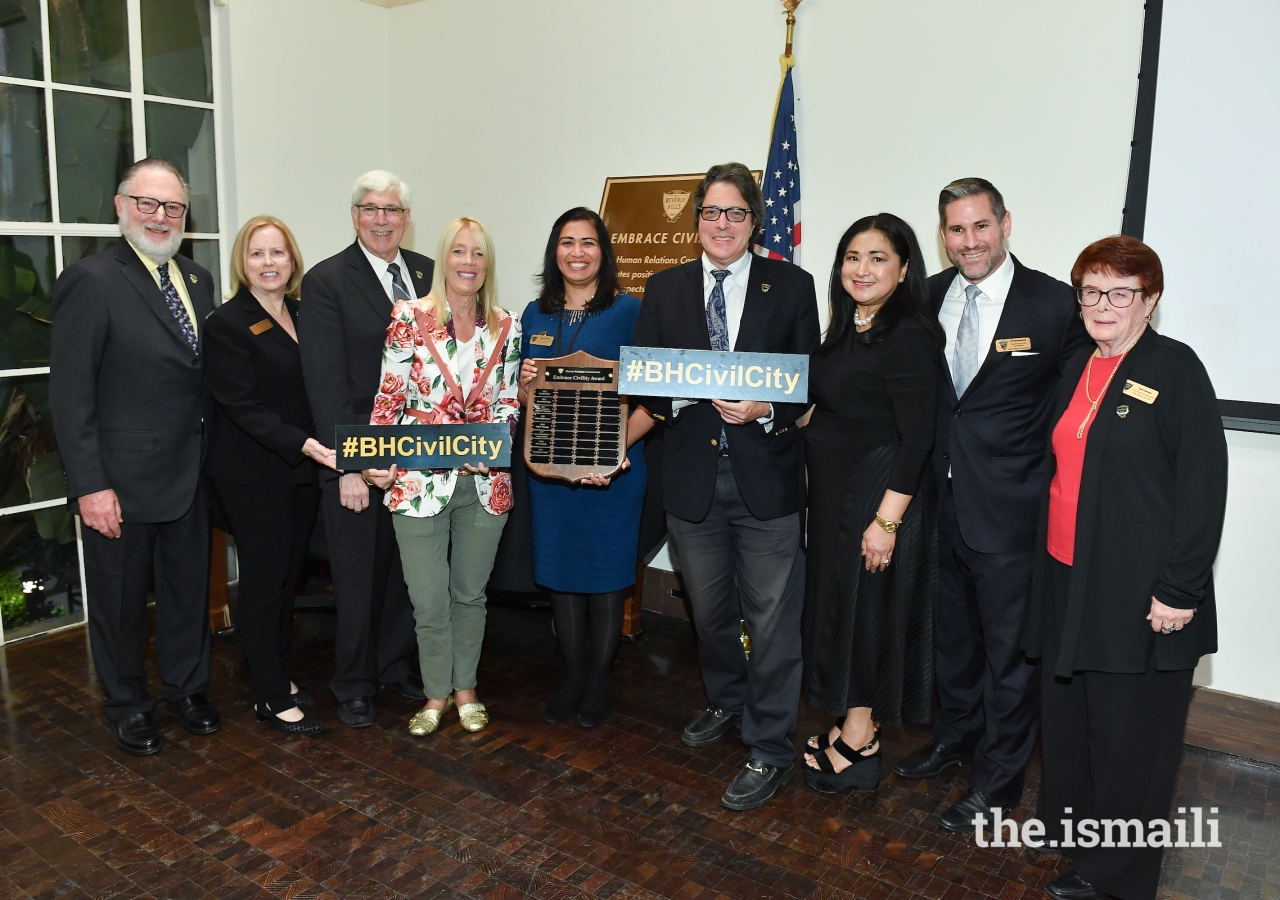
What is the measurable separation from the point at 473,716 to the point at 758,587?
1262 mm

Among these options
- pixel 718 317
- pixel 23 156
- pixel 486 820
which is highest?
pixel 23 156

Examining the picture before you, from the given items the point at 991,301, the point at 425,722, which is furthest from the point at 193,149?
the point at 991,301

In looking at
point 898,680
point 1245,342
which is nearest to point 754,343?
point 898,680

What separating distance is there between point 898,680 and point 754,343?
1166 millimetres

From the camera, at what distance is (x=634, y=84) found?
4.91 metres

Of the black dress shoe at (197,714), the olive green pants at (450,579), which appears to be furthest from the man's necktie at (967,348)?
the black dress shoe at (197,714)

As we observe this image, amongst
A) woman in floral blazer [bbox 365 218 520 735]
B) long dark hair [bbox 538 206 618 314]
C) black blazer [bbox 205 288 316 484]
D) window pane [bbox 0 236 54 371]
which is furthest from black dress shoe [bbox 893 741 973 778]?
window pane [bbox 0 236 54 371]

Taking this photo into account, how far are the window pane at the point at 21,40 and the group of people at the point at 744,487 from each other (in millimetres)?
1687

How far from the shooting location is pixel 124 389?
3236 millimetres

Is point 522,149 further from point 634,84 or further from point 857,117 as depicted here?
point 857,117

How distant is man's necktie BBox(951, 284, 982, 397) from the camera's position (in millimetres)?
2941

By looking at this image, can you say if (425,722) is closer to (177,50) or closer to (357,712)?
(357,712)

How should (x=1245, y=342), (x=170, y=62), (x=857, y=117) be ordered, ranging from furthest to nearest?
(x=170, y=62), (x=857, y=117), (x=1245, y=342)

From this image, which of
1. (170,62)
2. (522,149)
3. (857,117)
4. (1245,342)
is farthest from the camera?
(522,149)
